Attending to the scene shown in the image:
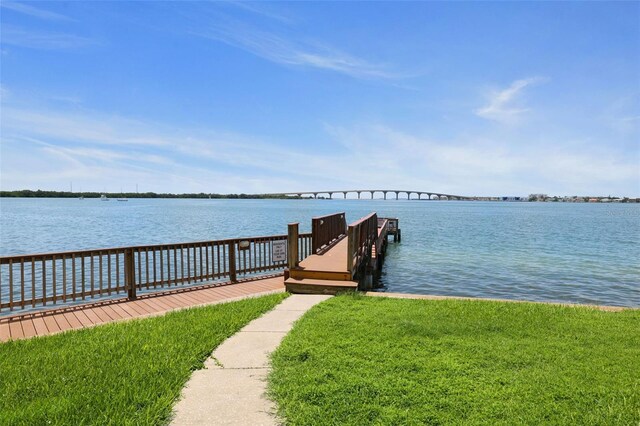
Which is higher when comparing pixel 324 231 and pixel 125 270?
pixel 324 231

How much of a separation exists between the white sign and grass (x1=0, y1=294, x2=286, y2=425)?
16.5 feet

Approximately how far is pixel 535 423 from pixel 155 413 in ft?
11.0

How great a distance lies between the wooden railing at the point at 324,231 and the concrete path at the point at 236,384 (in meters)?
5.71

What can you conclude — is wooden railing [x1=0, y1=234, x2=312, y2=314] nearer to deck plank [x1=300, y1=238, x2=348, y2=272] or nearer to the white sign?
the white sign

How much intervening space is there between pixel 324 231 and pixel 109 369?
9.27 m

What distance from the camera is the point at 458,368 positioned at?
4379 millimetres

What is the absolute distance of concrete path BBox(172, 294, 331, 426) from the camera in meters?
3.48

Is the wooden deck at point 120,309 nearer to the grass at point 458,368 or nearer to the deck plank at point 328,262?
the deck plank at point 328,262

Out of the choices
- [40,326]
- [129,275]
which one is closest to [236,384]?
[40,326]

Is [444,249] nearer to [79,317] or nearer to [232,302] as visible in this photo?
[232,302]

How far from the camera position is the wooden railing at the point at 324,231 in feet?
38.8

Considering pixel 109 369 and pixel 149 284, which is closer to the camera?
pixel 109 369

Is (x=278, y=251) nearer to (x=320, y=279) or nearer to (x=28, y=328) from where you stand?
(x=320, y=279)

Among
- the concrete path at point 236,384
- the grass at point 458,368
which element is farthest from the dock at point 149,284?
the concrete path at point 236,384
